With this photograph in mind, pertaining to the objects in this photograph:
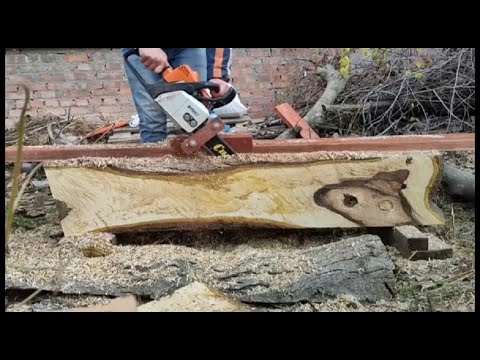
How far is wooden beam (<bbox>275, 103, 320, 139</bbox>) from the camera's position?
430 centimetres

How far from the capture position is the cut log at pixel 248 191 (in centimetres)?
248

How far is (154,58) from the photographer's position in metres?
2.55

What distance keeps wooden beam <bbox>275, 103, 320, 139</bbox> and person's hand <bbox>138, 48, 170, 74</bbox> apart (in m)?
1.89

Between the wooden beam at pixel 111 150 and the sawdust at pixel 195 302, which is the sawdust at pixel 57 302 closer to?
the sawdust at pixel 195 302

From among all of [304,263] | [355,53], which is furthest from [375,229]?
[355,53]

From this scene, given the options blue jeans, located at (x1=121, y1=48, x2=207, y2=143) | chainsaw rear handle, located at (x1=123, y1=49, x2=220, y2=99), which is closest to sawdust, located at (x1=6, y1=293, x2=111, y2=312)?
chainsaw rear handle, located at (x1=123, y1=49, x2=220, y2=99)

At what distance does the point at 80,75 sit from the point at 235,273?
4.50 m

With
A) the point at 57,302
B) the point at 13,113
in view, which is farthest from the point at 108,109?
the point at 57,302

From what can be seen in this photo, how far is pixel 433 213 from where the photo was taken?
2.54m

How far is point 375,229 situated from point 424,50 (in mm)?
2911

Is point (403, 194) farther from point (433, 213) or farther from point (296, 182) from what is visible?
point (296, 182)

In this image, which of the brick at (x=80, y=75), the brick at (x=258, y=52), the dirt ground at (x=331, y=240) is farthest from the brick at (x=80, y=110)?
the dirt ground at (x=331, y=240)

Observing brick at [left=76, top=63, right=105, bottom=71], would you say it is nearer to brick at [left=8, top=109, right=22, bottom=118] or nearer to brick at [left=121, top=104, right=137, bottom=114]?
brick at [left=121, top=104, right=137, bottom=114]

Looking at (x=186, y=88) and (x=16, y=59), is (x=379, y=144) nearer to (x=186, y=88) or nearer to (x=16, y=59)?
(x=186, y=88)
